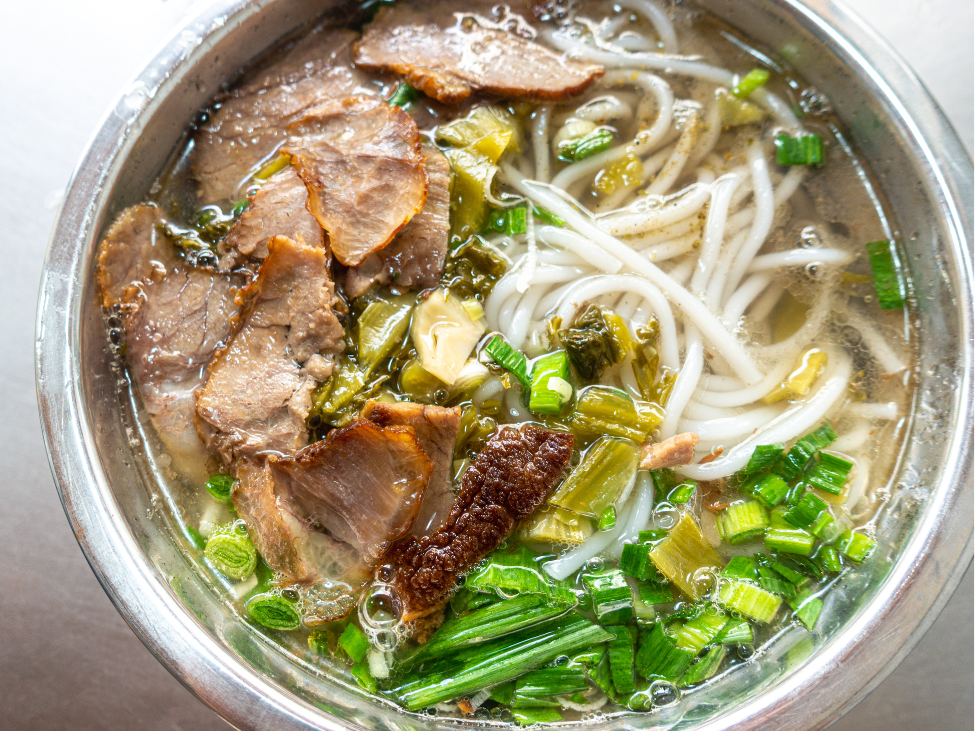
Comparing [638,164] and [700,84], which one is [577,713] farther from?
[700,84]

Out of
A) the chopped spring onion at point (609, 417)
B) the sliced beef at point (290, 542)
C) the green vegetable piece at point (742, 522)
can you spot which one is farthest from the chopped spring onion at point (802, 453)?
the sliced beef at point (290, 542)

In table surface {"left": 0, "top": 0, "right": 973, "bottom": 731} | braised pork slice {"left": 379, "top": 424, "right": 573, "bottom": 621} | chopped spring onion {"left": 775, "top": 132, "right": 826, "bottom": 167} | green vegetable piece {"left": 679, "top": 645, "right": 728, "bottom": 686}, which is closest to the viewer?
braised pork slice {"left": 379, "top": 424, "right": 573, "bottom": 621}

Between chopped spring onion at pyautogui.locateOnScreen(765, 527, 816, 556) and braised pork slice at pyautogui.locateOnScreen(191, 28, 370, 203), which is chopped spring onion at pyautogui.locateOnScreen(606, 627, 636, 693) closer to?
chopped spring onion at pyautogui.locateOnScreen(765, 527, 816, 556)

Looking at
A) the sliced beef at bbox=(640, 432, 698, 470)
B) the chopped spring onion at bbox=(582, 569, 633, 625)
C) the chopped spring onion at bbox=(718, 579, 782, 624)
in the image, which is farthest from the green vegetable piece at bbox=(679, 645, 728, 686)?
the sliced beef at bbox=(640, 432, 698, 470)

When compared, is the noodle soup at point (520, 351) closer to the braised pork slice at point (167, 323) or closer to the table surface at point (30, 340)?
the braised pork slice at point (167, 323)

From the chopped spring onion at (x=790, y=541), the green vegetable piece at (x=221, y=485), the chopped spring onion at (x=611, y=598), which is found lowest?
the chopped spring onion at (x=611, y=598)

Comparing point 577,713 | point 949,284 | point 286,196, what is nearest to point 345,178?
point 286,196
